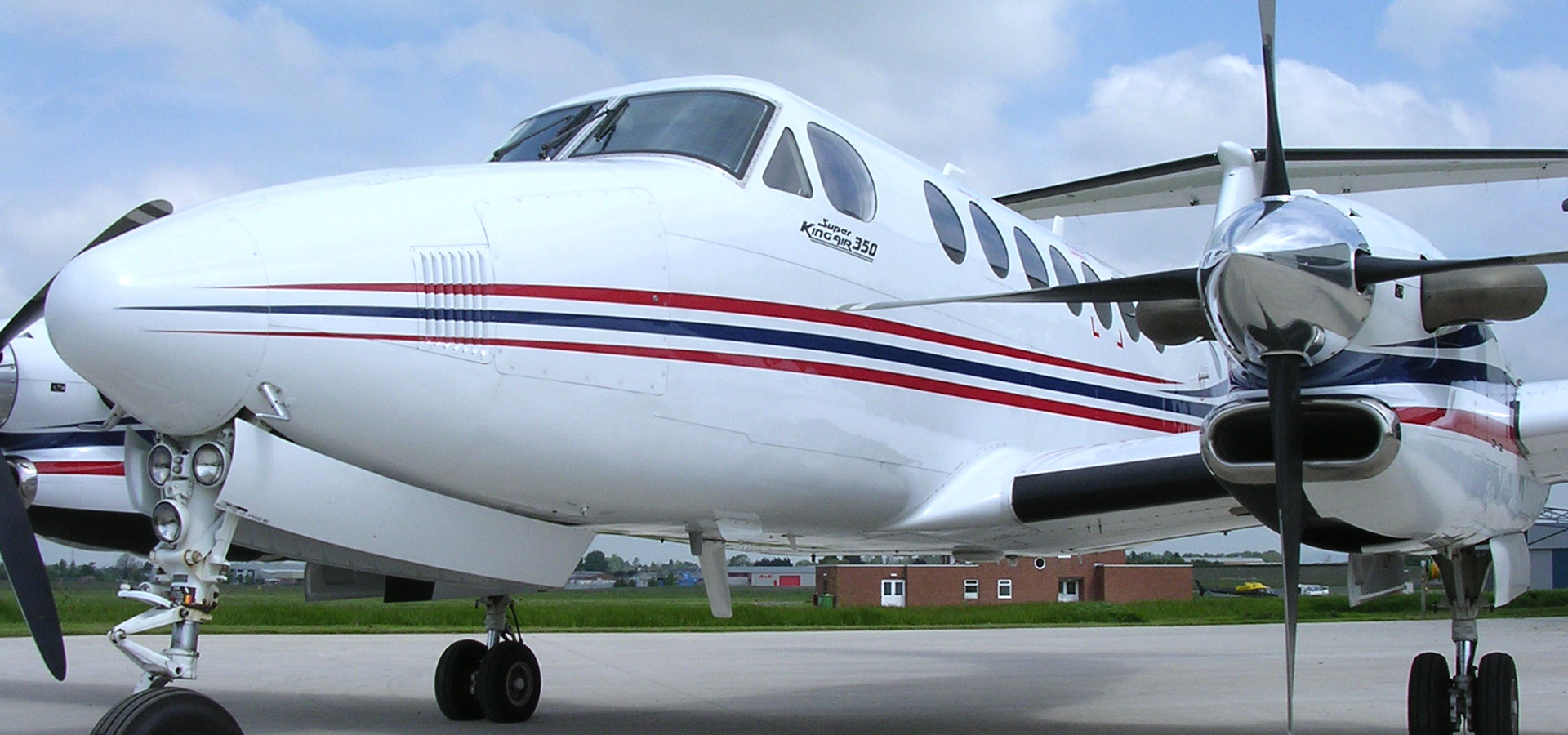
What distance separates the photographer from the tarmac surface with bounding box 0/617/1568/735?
985 centimetres

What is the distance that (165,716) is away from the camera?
422 centimetres

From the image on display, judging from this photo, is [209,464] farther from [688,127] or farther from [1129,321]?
[1129,321]

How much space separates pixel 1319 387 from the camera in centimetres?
554

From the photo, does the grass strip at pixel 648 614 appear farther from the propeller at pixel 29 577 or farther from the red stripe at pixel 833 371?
the propeller at pixel 29 577

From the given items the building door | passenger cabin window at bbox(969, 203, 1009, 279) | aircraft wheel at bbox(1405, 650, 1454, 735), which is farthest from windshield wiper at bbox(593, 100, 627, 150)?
the building door

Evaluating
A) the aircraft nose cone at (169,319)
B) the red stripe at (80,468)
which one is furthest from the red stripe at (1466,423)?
the red stripe at (80,468)

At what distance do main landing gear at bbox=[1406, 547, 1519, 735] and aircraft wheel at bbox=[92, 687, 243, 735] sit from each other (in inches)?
238

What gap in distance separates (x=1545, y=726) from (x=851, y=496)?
6463 mm

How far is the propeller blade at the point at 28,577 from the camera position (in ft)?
16.6

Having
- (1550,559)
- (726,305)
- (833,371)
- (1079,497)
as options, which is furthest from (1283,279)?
(1550,559)

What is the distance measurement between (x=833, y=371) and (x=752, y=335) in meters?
0.61

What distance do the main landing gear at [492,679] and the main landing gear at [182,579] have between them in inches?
192

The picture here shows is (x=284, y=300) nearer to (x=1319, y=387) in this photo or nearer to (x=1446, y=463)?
(x=1319, y=387)

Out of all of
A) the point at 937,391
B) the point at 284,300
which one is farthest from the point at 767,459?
the point at 284,300
